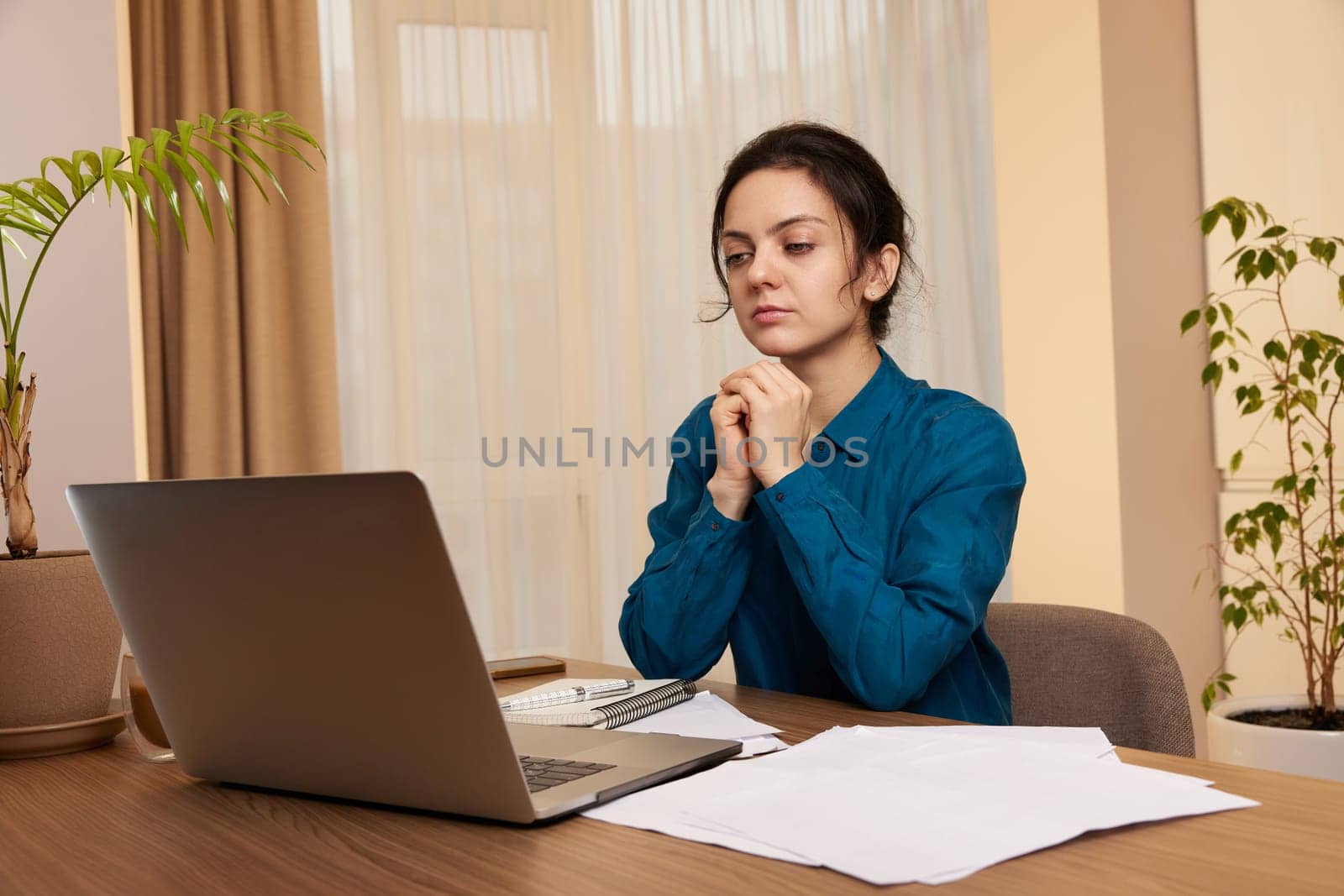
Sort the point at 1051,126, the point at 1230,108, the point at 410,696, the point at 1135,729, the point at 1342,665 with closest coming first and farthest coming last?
the point at 410,696, the point at 1135,729, the point at 1342,665, the point at 1230,108, the point at 1051,126

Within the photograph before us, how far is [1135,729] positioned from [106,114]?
194 cm

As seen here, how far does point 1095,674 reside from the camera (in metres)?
1.33

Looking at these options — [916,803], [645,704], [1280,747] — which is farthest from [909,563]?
[1280,747]

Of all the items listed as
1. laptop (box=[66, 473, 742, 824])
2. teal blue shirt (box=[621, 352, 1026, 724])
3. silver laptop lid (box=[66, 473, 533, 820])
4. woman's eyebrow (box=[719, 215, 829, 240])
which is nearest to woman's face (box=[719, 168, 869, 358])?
woman's eyebrow (box=[719, 215, 829, 240])

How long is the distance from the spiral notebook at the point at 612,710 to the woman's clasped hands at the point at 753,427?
0.29 m

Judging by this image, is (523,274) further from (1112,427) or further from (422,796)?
(422,796)

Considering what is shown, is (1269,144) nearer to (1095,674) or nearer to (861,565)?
(1095,674)

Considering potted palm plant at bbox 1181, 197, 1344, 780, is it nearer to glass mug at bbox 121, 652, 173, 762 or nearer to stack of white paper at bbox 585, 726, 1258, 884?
stack of white paper at bbox 585, 726, 1258, 884

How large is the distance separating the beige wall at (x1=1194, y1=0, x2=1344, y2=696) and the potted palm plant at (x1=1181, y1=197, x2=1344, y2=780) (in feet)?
0.13

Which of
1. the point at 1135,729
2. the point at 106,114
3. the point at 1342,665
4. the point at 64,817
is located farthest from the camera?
the point at 1342,665

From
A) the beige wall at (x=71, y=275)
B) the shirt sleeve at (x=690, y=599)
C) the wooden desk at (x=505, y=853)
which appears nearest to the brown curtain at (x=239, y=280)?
the beige wall at (x=71, y=275)

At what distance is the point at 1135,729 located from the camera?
127cm

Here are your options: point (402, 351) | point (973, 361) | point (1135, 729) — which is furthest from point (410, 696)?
point (973, 361)

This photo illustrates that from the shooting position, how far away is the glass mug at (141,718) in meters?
0.98
